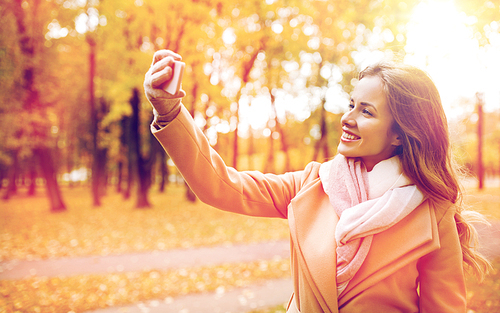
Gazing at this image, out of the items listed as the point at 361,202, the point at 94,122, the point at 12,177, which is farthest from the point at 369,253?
the point at 12,177

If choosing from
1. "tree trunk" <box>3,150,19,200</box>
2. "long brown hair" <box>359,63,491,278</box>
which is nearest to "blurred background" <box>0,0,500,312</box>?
"long brown hair" <box>359,63,491,278</box>

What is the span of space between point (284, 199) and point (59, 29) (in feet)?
50.6

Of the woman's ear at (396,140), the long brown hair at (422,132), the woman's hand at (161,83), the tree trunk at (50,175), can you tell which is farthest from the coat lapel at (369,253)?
the tree trunk at (50,175)

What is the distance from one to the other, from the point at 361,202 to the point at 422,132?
48 centimetres

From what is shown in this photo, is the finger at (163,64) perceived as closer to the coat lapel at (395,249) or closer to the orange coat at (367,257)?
the orange coat at (367,257)

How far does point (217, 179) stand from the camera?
1.44 m

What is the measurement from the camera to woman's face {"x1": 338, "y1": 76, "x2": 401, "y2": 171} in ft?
4.80

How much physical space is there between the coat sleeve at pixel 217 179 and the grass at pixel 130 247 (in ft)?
3.82

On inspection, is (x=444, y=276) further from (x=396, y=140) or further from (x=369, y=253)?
(x=396, y=140)

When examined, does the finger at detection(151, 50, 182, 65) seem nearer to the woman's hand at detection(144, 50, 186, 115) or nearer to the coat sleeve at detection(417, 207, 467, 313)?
the woman's hand at detection(144, 50, 186, 115)

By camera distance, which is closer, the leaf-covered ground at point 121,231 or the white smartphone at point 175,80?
the white smartphone at point 175,80

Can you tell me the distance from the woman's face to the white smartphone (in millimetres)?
829

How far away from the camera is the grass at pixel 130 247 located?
5.14m

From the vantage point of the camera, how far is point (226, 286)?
574 centimetres
